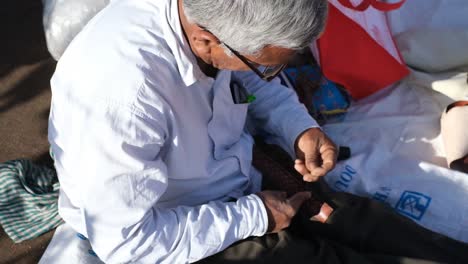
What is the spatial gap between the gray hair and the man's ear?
30mm

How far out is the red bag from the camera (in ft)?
7.55

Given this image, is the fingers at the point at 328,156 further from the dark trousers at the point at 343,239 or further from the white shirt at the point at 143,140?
the white shirt at the point at 143,140

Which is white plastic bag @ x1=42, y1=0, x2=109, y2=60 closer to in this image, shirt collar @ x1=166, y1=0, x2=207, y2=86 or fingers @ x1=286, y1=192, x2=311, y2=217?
shirt collar @ x1=166, y1=0, x2=207, y2=86

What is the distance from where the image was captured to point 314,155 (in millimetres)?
1741

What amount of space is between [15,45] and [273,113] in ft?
6.41

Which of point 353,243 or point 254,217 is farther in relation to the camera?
point 353,243

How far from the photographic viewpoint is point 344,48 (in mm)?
2340

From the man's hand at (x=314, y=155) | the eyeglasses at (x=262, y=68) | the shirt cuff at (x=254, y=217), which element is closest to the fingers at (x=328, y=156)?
the man's hand at (x=314, y=155)

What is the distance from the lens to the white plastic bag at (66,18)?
2443mm

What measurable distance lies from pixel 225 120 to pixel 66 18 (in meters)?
1.31

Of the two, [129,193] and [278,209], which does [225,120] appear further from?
[129,193]

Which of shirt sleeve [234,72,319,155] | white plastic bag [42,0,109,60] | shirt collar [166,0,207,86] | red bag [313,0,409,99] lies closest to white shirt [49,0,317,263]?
shirt collar [166,0,207,86]

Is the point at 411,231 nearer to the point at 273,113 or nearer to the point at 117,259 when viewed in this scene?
the point at 273,113

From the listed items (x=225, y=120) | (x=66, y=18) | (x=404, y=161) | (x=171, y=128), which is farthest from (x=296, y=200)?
(x=66, y=18)
